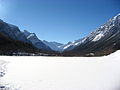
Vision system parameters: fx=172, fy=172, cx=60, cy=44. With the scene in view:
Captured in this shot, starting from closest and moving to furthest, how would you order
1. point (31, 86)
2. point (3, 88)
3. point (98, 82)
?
point (3, 88) → point (31, 86) → point (98, 82)

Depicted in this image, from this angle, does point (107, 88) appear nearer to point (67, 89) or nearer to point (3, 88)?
point (67, 89)

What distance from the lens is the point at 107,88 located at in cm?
1201

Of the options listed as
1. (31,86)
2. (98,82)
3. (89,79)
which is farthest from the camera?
(89,79)

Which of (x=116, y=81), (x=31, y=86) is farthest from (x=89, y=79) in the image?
(x=31, y=86)

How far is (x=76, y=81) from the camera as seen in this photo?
1399cm

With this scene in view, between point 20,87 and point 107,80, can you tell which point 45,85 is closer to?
point 20,87

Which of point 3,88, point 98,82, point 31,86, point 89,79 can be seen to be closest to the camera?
point 3,88

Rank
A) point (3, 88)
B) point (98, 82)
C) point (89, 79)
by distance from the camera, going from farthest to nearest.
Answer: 1. point (89, 79)
2. point (98, 82)
3. point (3, 88)

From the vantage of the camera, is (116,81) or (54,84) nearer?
(54,84)

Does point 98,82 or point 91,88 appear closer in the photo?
point 91,88

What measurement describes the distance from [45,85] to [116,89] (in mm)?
5000

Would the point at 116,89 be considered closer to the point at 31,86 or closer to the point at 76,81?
the point at 76,81

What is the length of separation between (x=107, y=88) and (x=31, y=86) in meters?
5.33

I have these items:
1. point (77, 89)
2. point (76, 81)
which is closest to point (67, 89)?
point (77, 89)
